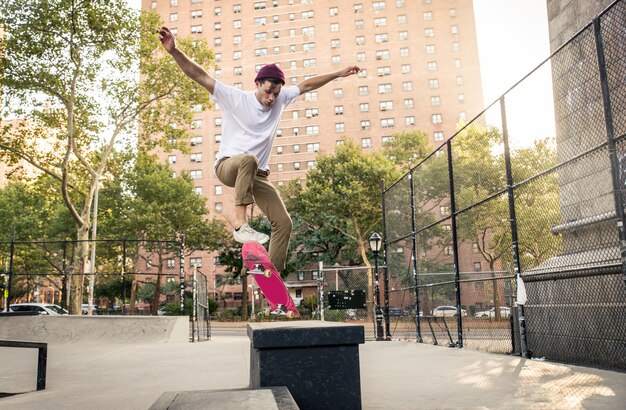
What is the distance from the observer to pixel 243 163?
3625 millimetres

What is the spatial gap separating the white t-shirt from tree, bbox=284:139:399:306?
31271 millimetres

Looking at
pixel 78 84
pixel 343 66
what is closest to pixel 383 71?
pixel 343 66

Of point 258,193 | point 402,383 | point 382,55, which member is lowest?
point 402,383

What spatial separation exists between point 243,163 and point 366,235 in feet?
119

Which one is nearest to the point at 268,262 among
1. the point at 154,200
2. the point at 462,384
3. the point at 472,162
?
the point at 462,384

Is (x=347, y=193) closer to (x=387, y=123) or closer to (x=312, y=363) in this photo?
(x=312, y=363)

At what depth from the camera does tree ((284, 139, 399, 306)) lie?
3538 cm

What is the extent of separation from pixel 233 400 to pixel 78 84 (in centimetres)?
2158

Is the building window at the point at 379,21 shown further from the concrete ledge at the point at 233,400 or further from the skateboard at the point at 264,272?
the concrete ledge at the point at 233,400

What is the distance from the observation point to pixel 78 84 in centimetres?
2075

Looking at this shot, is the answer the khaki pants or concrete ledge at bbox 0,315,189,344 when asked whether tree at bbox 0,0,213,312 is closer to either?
concrete ledge at bbox 0,315,189,344

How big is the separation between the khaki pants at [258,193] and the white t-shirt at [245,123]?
0.09 meters

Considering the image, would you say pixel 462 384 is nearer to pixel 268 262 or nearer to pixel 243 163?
pixel 268 262

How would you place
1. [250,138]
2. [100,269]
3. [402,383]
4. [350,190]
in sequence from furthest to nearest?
1. [100,269]
2. [350,190]
3. [402,383]
4. [250,138]
